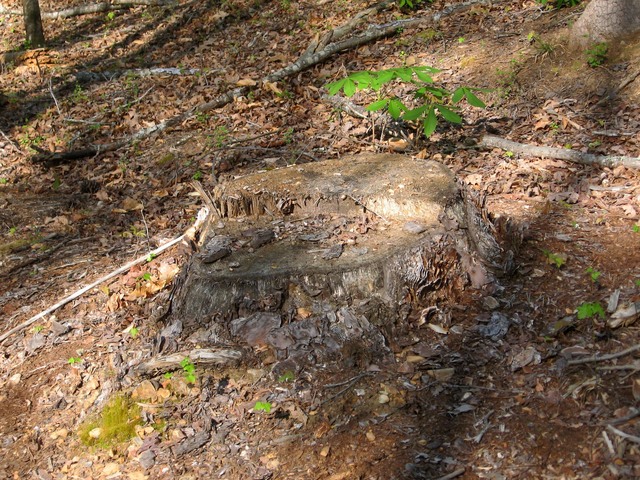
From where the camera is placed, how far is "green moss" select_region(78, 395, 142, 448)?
3248mm

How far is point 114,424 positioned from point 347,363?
52.4 inches

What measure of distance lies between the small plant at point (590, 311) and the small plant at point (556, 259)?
53cm

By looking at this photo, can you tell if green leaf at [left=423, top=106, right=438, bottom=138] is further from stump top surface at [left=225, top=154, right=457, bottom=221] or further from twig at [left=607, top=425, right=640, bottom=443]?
twig at [left=607, top=425, right=640, bottom=443]

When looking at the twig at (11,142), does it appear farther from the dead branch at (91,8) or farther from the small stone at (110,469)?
the small stone at (110,469)

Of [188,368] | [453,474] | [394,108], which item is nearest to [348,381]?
[453,474]

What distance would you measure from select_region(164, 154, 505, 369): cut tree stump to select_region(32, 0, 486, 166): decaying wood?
3.67m

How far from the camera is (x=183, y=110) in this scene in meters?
7.82

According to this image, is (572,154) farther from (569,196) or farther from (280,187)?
(280,187)

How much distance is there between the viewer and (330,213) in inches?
163

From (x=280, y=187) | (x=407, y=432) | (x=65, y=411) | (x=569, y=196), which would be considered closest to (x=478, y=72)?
(x=569, y=196)

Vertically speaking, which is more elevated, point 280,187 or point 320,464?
point 280,187

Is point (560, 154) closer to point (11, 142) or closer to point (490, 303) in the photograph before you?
point (490, 303)

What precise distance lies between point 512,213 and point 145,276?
286cm

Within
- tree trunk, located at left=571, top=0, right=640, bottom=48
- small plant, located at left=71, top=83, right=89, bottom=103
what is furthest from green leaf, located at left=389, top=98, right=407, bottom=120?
small plant, located at left=71, top=83, right=89, bottom=103
